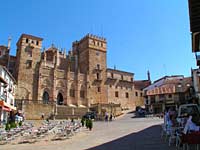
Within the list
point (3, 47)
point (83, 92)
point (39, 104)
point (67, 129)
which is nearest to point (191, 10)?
point (67, 129)

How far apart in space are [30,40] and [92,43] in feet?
53.9

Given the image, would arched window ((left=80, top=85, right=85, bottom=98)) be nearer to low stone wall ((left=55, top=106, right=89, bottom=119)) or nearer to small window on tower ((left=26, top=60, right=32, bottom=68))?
low stone wall ((left=55, top=106, right=89, bottom=119))

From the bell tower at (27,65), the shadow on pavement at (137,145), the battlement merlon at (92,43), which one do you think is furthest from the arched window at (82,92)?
the shadow on pavement at (137,145)

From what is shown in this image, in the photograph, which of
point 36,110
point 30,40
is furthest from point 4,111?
point 30,40

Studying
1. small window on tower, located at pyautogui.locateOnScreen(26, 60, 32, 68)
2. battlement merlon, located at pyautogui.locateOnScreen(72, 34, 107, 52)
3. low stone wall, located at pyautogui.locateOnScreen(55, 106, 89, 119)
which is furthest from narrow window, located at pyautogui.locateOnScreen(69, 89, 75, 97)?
battlement merlon, located at pyautogui.locateOnScreen(72, 34, 107, 52)

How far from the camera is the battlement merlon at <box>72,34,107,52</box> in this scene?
5746 centimetres

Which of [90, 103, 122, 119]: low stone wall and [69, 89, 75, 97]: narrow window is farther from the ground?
[69, 89, 75, 97]: narrow window

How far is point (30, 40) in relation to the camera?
4697cm

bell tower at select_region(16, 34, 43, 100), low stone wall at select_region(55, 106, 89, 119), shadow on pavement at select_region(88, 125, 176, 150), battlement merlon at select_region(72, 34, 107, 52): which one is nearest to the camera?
shadow on pavement at select_region(88, 125, 176, 150)

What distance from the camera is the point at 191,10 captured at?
8.86m

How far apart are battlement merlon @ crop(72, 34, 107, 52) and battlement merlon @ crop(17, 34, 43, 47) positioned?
43.1ft

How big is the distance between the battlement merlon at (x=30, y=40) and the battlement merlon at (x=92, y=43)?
1314 centimetres

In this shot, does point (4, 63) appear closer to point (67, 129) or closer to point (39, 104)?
point (39, 104)

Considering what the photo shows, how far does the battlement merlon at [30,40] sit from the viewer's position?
4624cm
